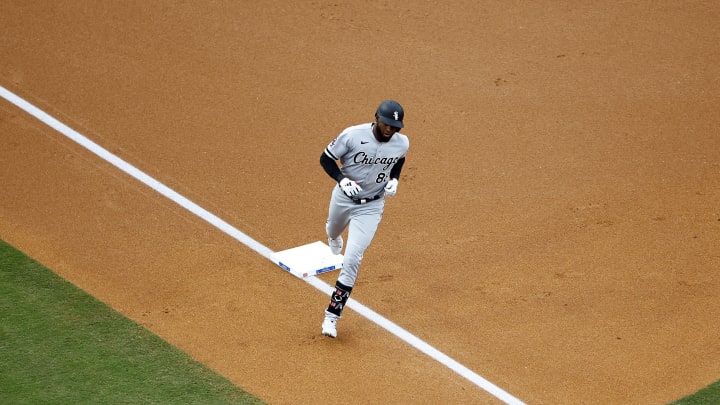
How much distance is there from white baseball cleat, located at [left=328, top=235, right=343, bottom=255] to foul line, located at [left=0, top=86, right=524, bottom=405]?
330 millimetres

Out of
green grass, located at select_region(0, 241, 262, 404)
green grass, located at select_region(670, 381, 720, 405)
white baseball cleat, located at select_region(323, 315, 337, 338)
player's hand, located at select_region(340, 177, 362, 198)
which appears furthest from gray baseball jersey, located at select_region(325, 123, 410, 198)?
green grass, located at select_region(670, 381, 720, 405)

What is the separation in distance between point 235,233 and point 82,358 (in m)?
2.40

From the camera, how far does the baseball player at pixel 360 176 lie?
29.0ft

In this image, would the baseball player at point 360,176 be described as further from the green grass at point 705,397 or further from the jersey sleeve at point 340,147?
the green grass at point 705,397

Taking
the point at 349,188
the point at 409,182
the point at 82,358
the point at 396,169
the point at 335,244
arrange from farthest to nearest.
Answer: the point at 409,182 → the point at 335,244 → the point at 396,169 → the point at 349,188 → the point at 82,358

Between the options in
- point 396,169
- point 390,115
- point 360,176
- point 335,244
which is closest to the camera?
point 390,115

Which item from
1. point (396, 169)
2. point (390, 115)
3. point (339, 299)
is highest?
point (390, 115)

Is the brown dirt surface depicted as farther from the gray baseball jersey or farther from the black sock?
the gray baseball jersey

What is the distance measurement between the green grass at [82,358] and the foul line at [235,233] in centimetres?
160

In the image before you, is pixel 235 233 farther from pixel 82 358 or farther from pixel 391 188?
pixel 82 358

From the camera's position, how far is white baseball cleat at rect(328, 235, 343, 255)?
980cm

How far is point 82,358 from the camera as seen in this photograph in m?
8.38

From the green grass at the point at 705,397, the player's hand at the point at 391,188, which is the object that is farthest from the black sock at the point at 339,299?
the green grass at the point at 705,397

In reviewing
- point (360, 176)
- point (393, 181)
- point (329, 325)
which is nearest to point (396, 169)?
point (393, 181)
